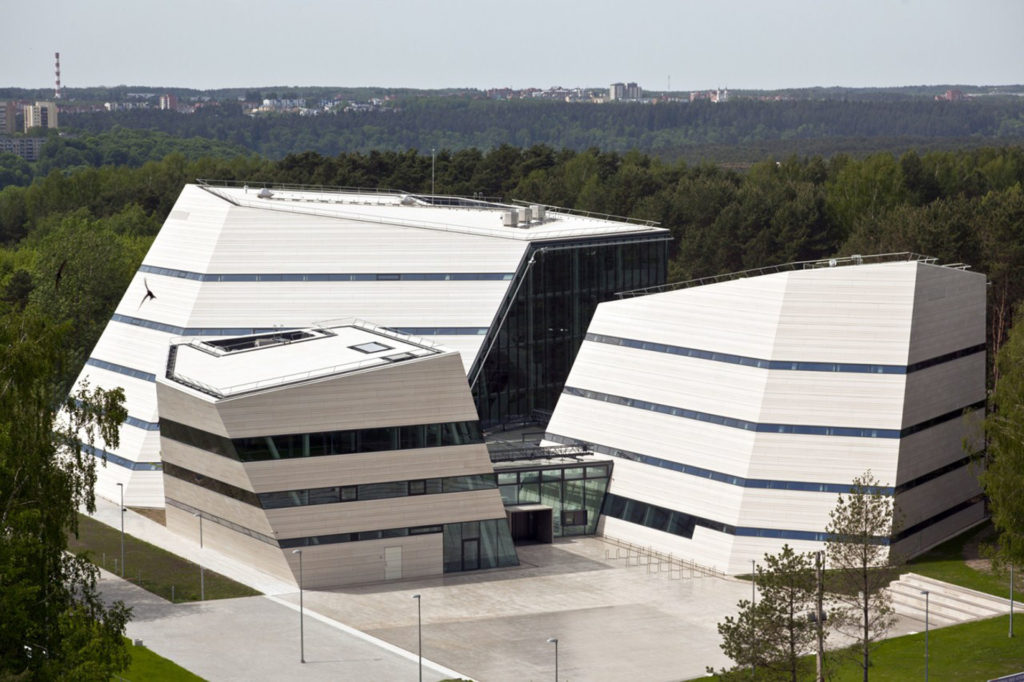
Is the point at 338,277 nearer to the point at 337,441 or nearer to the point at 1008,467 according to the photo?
the point at 337,441

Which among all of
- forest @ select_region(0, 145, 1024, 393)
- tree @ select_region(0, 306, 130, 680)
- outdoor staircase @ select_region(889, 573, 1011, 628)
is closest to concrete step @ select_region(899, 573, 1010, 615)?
outdoor staircase @ select_region(889, 573, 1011, 628)

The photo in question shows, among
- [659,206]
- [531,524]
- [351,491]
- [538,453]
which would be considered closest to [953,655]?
[531,524]

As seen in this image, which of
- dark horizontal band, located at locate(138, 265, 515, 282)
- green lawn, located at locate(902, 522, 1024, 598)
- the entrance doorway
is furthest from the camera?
→ dark horizontal band, located at locate(138, 265, 515, 282)

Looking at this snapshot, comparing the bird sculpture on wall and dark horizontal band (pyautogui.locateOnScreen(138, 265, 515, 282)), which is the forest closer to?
the bird sculpture on wall

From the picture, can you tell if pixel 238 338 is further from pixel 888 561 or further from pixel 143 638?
pixel 888 561

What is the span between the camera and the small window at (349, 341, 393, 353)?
7256 cm

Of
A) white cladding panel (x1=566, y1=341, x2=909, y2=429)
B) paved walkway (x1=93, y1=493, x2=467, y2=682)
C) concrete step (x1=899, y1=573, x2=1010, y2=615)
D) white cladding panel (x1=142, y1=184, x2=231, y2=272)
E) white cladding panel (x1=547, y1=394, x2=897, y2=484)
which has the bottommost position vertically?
paved walkway (x1=93, y1=493, x2=467, y2=682)

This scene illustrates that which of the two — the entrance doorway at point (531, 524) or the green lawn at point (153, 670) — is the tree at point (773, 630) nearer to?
the green lawn at point (153, 670)

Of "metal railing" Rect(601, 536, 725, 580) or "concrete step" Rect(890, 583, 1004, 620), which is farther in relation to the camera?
"metal railing" Rect(601, 536, 725, 580)

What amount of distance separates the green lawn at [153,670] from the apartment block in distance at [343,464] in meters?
10.8

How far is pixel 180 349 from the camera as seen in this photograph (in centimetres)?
7744

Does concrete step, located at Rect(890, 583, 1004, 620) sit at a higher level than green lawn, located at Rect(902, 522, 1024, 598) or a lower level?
lower

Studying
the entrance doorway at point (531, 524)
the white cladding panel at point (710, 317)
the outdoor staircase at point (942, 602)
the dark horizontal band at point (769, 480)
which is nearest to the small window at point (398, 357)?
the entrance doorway at point (531, 524)

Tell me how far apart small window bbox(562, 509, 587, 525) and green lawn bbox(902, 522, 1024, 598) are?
15863mm
